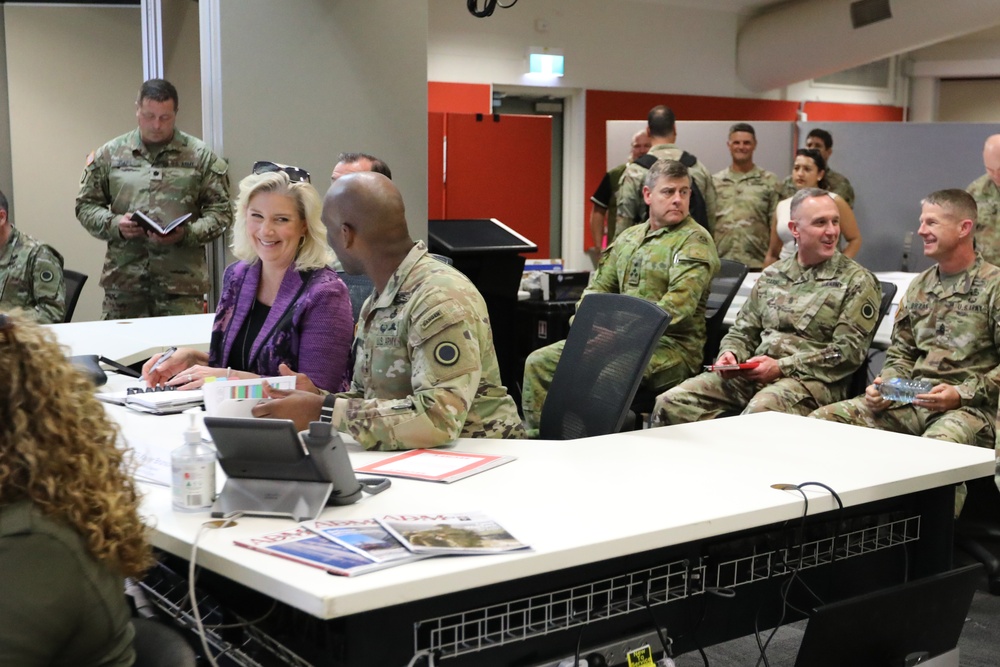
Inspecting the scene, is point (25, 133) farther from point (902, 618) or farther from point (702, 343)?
point (902, 618)

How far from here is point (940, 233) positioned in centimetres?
361

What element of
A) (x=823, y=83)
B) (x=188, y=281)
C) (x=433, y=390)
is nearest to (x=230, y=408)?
(x=433, y=390)

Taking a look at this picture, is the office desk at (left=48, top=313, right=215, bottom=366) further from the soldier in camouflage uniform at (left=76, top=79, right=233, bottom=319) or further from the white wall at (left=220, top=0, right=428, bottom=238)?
the white wall at (left=220, top=0, right=428, bottom=238)

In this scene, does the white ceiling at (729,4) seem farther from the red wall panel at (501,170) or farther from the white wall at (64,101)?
the white wall at (64,101)

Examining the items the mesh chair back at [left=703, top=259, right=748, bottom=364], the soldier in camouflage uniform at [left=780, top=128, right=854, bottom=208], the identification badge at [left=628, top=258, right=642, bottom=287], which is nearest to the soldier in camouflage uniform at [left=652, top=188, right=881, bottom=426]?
the mesh chair back at [left=703, top=259, right=748, bottom=364]

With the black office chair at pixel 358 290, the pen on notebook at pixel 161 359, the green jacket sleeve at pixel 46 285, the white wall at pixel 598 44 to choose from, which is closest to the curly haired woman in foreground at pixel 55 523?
the pen on notebook at pixel 161 359

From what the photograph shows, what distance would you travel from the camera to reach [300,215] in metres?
3.00

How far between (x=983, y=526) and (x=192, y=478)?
8.51ft

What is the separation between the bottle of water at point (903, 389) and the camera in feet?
11.4

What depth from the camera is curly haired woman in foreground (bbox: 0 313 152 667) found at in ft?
4.10

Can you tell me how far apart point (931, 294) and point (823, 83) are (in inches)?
367

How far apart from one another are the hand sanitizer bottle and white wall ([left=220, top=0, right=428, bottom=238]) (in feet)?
12.2

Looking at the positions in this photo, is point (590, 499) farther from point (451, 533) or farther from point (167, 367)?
point (167, 367)

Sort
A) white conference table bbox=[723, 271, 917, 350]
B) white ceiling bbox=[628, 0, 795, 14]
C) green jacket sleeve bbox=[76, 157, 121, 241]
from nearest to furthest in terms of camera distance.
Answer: white conference table bbox=[723, 271, 917, 350]
green jacket sleeve bbox=[76, 157, 121, 241]
white ceiling bbox=[628, 0, 795, 14]
